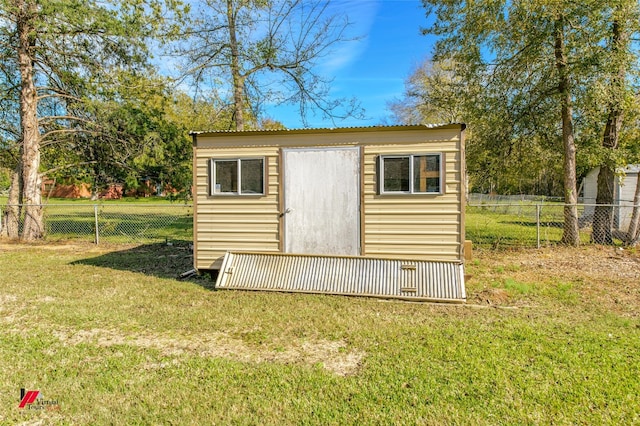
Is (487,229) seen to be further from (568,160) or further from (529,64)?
(529,64)

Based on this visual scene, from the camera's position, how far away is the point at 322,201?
6066mm

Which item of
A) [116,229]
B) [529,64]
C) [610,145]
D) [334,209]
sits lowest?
[116,229]

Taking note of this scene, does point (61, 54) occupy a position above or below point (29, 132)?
above

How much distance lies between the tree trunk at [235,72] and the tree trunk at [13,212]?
6.64m

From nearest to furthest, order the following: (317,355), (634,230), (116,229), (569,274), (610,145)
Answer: (317,355) < (569,274) < (634,230) < (610,145) < (116,229)

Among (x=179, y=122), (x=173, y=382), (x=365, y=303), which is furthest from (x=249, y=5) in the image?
(x=173, y=382)

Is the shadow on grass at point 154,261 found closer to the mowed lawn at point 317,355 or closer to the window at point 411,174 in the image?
the mowed lawn at point 317,355

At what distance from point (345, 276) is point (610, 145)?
823 centimetres

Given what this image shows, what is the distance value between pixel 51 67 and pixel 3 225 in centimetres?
497

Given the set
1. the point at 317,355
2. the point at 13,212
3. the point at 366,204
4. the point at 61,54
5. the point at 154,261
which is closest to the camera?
the point at 317,355

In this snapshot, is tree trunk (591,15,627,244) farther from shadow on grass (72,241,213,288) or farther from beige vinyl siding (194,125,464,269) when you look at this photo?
shadow on grass (72,241,213,288)

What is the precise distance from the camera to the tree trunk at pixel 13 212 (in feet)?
37.2

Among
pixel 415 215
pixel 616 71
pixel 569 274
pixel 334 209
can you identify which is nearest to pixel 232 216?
pixel 334 209

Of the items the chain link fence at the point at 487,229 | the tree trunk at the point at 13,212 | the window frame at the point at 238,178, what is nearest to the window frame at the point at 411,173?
the window frame at the point at 238,178
